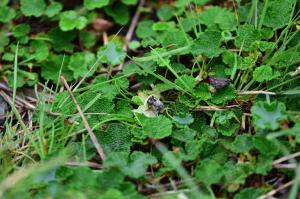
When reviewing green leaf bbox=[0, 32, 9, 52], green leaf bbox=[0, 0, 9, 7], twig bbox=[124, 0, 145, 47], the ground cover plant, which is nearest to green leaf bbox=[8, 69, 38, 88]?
the ground cover plant

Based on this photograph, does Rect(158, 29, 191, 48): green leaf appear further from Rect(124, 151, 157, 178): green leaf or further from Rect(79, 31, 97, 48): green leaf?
Rect(124, 151, 157, 178): green leaf

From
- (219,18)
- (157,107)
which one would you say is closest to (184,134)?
(157,107)

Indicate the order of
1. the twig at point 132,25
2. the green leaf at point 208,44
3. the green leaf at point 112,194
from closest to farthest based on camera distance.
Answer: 1. the green leaf at point 112,194
2. the green leaf at point 208,44
3. the twig at point 132,25

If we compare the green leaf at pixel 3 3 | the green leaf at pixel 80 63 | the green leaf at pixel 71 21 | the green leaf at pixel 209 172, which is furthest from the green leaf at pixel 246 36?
the green leaf at pixel 3 3

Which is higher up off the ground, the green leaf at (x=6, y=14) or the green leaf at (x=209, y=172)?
the green leaf at (x=6, y=14)

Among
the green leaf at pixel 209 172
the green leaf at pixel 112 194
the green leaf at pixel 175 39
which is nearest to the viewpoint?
the green leaf at pixel 112 194

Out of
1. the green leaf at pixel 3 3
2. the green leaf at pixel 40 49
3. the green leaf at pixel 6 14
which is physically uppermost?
the green leaf at pixel 3 3

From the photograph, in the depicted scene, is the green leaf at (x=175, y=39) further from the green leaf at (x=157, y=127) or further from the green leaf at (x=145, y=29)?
the green leaf at (x=157, y=127)

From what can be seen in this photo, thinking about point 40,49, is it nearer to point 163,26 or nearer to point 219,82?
point 163,26

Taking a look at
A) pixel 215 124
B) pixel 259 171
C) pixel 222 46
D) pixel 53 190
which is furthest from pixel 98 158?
pixel 222 46
